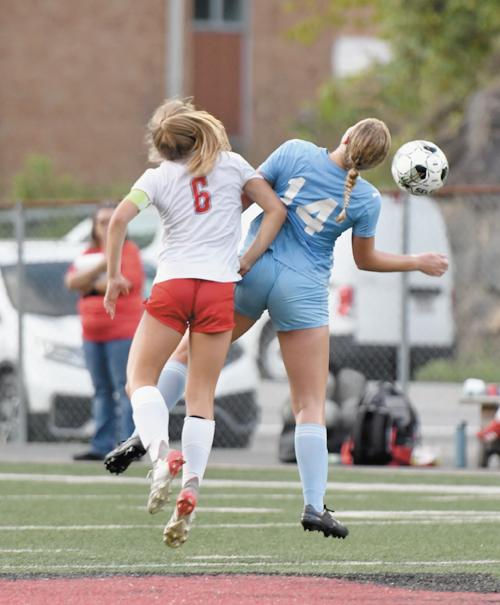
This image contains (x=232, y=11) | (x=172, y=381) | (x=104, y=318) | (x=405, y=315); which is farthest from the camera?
(x=232, y=11)

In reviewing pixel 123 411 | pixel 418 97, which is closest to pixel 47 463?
pixel 123 411

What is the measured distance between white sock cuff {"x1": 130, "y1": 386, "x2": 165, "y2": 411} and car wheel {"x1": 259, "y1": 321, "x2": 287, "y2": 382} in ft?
27.8

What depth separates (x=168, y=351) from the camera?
534 cm

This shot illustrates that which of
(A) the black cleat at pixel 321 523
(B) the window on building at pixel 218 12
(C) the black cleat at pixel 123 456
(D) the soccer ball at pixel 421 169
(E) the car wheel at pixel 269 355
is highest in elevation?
(B) the window on building at pixel 218 12

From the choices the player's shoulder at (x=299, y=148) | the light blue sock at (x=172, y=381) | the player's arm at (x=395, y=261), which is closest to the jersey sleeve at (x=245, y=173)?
the player's shoulder at (x=299, y=148)

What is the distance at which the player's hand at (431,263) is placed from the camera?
18.6 ft

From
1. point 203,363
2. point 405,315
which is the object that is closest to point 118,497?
point 203,363

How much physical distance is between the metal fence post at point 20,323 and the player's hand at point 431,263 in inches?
237

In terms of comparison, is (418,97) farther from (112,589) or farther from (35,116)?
(112,589)

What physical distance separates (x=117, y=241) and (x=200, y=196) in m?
0.42

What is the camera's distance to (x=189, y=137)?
533 cm

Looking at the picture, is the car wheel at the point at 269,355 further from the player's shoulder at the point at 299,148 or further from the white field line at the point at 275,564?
the white field line at the point at 275,564

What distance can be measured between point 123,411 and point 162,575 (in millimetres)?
4482

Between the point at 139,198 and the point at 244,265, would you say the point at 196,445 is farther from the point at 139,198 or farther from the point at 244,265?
the point at 139,198
